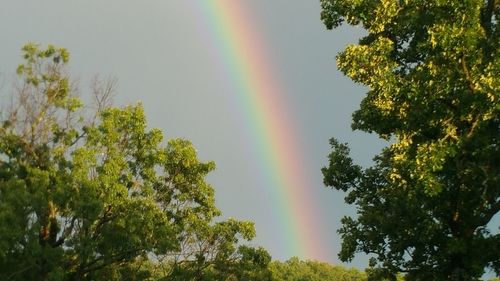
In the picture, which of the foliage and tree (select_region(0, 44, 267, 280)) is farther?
the foliage

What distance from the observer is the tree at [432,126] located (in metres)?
11.6

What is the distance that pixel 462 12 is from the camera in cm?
1159

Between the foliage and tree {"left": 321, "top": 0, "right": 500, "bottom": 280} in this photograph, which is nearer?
tree {"left": 321, "top": 0, "right": 500, "bottom": 280}

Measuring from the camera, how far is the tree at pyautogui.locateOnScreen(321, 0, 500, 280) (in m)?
11.6

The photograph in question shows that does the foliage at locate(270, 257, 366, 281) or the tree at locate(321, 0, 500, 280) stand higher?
→ the foliage at locate(270, 257, 366, 281)

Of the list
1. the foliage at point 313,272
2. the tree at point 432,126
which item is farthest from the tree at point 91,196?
the foliage at point 313,272

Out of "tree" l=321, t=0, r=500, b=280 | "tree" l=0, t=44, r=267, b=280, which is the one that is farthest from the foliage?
"tree" l=321, t=0, r=500, b=280

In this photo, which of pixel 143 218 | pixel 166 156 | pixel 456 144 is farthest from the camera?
pixel 166 156

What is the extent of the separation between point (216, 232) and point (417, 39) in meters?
17.1

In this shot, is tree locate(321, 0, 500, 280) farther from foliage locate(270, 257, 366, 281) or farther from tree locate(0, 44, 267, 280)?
foliage locate(270, 257, 366, 281)

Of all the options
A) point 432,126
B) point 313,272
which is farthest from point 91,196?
point 313,272

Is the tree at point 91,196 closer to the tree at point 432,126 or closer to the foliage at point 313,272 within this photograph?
the tree at point 432,126

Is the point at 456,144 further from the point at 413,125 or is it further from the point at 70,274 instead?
the point at 70,274

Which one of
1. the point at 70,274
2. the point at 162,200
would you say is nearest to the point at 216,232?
the point at 162,200
